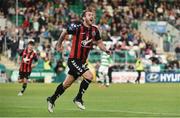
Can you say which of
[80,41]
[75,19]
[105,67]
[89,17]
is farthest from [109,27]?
[89,17]

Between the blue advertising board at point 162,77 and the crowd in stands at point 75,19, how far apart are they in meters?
1.39

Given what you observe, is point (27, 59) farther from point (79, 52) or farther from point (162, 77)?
point (162, 77)

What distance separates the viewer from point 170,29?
4847 cm

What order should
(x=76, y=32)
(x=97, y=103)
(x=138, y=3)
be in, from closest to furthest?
(x=76, y=32) → (x=97, y=103) → (x=138, y=3)

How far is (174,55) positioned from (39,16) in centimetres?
979

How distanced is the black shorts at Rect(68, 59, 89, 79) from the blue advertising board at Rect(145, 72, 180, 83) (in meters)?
26.9

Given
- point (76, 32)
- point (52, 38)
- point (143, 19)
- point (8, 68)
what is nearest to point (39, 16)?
point (52, 38)

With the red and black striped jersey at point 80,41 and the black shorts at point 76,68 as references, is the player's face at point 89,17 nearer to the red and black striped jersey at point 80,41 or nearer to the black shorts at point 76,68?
the red and black striped jersey at point 80,41

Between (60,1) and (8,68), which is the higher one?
(60,1)

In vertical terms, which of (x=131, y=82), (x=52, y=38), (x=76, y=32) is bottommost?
(x=131, y=82)

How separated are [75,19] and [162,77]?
22.9 feet

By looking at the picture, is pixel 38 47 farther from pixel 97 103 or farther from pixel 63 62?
pixel 97 103

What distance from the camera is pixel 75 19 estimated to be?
4419cm

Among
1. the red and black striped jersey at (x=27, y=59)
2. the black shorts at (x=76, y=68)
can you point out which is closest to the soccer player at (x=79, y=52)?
the black shorts at (x=76, y=68)
